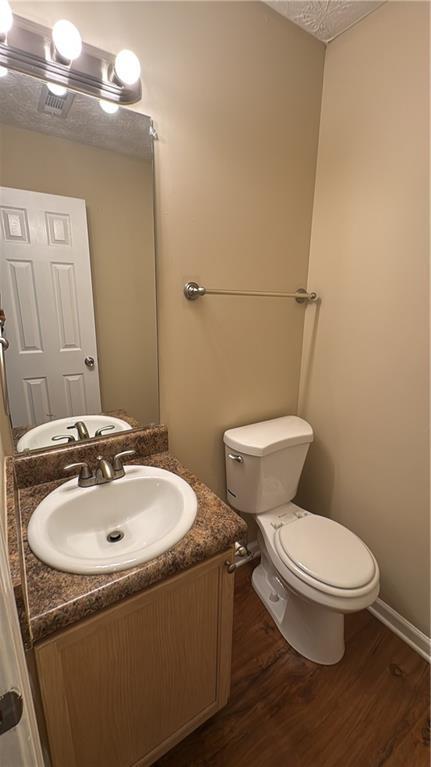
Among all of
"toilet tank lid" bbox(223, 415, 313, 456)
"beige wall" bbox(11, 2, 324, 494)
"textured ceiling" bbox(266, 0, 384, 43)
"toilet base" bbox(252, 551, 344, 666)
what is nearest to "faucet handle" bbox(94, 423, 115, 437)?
"beige wall" bbox(11, 2, 324, 494)

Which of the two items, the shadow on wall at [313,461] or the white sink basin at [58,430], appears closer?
the white sink basin at [58,430]

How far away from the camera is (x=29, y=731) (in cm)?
43

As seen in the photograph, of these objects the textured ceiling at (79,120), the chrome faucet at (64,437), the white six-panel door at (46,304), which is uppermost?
the textured ceiling at (79,120)

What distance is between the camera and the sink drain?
1.00 m

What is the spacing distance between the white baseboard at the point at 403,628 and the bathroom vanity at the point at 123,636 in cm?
84

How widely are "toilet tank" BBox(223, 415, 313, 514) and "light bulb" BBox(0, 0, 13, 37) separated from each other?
1397 millimetres

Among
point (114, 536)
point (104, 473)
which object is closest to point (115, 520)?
point (114, 536)

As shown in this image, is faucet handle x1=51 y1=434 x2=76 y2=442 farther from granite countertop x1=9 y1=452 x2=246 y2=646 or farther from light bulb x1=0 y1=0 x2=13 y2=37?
light bulb x1=0 y1=0 x2=13 y2=37

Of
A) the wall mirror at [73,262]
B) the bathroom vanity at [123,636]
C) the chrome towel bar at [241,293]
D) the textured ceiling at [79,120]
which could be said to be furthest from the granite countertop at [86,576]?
the textured ceiling at [79,120]

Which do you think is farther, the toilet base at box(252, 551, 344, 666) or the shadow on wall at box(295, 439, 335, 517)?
the shadow on wall at box(295, 439, 335, 517)

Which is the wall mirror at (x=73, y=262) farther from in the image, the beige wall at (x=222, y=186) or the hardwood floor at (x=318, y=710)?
the hardwood floor at (x=318, y=710)

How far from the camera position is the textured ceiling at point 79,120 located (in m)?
0.89

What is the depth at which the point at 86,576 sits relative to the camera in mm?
725

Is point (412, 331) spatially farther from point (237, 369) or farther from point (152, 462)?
point (152, 462)
